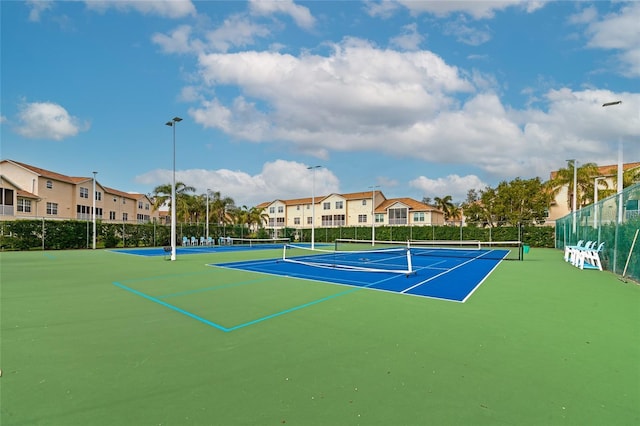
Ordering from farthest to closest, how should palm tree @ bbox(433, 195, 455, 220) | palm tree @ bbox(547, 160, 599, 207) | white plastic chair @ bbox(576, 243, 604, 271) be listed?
palm tree @ bbox(433, 195, 455, 220) → palm tree @ bbox(547, 160, 599, 207) → white plastic chair @ bbox(576, 243, 604, 271)

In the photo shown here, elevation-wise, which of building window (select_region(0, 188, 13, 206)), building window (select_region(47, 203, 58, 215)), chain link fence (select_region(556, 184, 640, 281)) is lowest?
chain link fence (select_region(556, 184, 640, 281))

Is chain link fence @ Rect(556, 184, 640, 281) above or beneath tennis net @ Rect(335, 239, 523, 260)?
above

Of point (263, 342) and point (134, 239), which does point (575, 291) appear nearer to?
point (263, 342)

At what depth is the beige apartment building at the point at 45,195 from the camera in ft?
126

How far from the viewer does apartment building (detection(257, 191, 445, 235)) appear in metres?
57.8

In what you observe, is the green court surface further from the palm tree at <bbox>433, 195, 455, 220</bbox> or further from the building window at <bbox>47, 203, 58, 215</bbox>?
the palm tree at <bbox>433, 195, 455, 220</bbox>

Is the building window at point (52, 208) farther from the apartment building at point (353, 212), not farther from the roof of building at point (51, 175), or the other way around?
the apartment building at point (353, 212)

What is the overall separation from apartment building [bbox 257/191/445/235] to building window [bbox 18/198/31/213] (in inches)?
1423

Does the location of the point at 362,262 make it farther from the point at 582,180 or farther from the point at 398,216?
the point at 398,216

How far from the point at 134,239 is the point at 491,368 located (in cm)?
3634

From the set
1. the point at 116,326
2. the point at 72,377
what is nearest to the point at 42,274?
the point at 116,326

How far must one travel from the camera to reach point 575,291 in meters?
9.27

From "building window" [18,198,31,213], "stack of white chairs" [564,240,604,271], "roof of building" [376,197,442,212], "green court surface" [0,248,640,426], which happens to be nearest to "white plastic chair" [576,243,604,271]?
"stack of white chairs" [564,240,604,271]

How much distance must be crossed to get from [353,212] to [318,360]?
60417 mm
